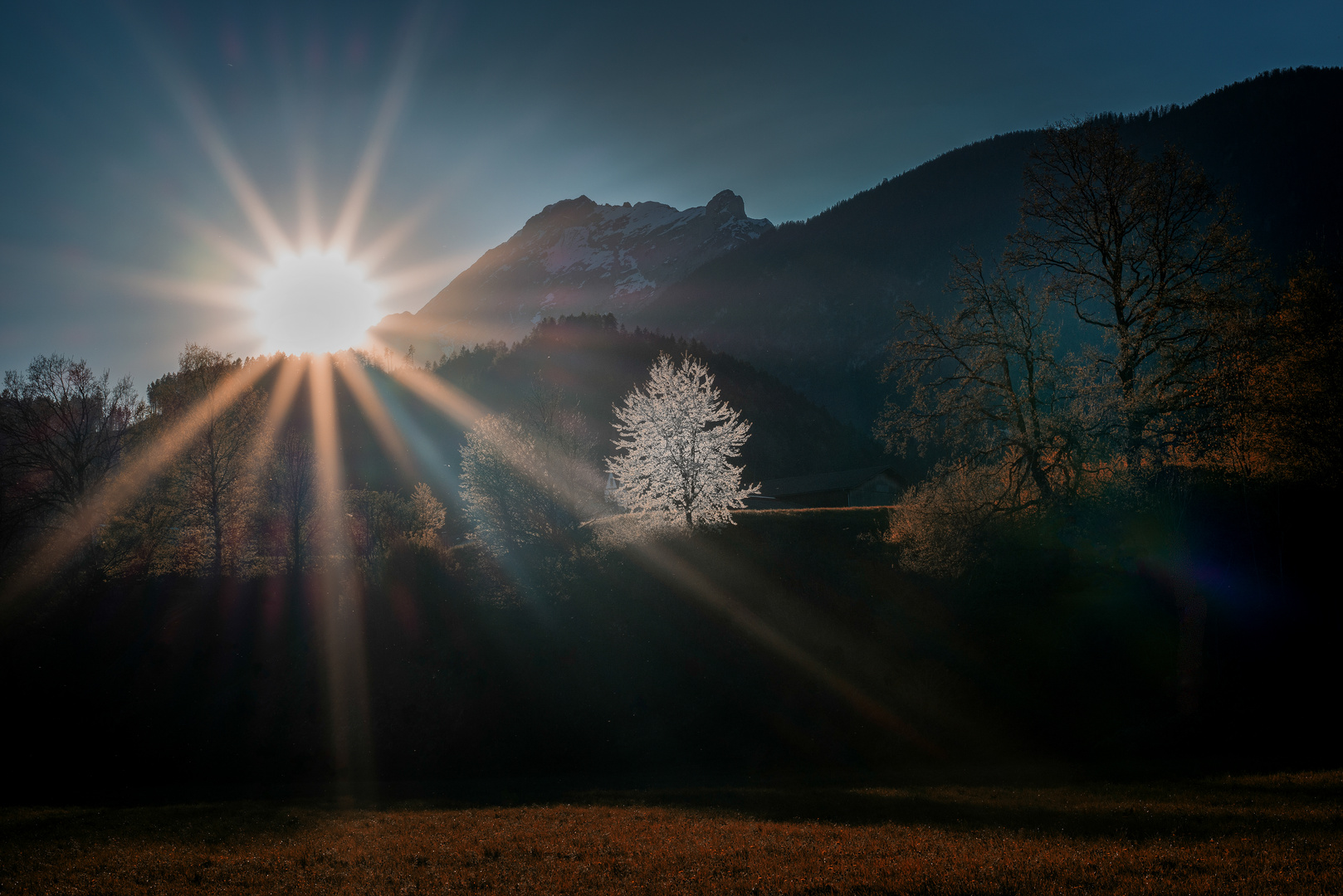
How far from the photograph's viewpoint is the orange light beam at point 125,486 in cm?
3653

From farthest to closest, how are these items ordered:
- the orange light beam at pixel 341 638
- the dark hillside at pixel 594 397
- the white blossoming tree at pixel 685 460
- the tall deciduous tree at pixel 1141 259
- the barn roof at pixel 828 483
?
the dark hillside at pixel 594 397
the barn roof at pixel 828 483
the white blossoming tree at pixel 685 460
the orange light beam at pixel 341 638
the tall deciduous tree at pixel 1141 259

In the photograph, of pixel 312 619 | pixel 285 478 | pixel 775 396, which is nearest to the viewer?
pixel 312 619

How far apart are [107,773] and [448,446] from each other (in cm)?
7542

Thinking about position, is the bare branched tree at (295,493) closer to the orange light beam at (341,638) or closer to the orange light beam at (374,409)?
the orange light beam at (341,638)

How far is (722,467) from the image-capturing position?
36.3m

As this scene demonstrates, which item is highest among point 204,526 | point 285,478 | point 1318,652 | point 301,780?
point 285,478

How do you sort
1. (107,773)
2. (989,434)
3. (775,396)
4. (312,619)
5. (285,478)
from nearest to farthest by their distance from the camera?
(989,434) → (107,773) → (312,619) → (285,478) → (775,396)

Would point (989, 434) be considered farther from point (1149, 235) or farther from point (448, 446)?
point (448, 446)

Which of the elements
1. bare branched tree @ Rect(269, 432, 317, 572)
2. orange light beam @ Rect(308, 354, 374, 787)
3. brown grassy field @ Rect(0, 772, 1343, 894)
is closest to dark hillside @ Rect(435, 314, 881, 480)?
orange light beam @ Rect(308, 354, 374, 787)

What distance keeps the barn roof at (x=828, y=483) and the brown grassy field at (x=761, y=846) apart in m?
44.0

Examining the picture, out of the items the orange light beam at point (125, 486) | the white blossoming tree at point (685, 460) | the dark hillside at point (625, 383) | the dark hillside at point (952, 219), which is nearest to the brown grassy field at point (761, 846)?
the white blossoming tree at point (685, 460)

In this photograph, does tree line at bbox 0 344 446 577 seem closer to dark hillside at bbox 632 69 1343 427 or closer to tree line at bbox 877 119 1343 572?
tree line at bbox 877 119 1343 572

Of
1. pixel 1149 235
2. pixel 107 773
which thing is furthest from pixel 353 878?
pixel 1149 235

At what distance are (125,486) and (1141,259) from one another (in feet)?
177
